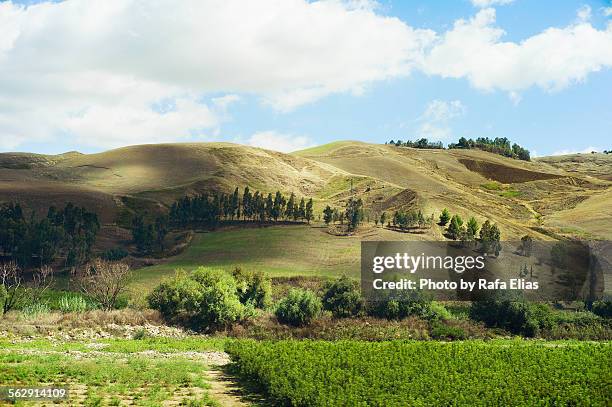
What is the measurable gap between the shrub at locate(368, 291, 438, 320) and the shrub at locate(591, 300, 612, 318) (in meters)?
19.7

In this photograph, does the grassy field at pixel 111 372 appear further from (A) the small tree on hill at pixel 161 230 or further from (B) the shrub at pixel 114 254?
(A) the small tree on hill at pixel 161 230

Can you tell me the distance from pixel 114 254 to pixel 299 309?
51652mm

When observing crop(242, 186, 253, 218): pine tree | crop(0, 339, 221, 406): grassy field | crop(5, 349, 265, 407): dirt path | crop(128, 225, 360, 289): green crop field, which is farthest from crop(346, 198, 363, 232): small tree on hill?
crop(0, 339, 221, 406): grassy field

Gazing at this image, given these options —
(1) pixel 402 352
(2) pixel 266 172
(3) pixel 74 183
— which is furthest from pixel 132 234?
(1) pixel 402 352

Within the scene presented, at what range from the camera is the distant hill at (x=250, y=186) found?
138 meters

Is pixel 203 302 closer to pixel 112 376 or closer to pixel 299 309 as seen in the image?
pixel 299 309

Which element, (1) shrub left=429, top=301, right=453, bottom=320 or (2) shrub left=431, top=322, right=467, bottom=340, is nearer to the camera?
(2) shrub left=431, top=322, right=467, bottom=340

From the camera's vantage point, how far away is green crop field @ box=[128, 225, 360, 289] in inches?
3590

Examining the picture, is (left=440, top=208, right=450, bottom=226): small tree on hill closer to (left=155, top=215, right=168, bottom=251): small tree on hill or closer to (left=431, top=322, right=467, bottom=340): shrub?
(left=155, top=215, right=168, bottom=251): small tree on hill

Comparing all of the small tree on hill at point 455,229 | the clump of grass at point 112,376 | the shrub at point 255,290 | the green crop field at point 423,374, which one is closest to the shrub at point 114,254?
the shrub at point 255,290

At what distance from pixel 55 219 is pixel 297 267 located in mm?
44715

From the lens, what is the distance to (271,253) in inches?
3974

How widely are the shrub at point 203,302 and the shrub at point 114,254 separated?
4151 cm

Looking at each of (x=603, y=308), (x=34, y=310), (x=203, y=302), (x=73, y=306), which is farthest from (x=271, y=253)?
(x=603, y=308)
